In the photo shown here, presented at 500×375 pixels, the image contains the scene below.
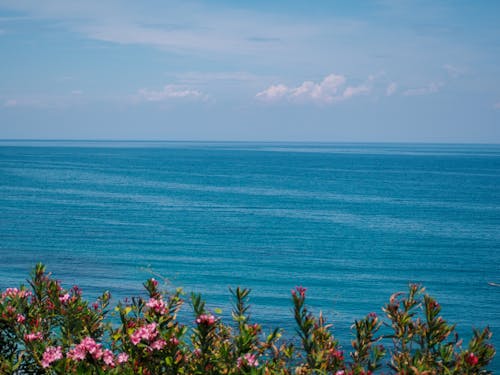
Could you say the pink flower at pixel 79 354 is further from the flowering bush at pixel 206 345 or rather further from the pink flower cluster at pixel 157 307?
the pink flower cluster at pixel 157 307

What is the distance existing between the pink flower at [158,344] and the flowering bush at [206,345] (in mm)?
11

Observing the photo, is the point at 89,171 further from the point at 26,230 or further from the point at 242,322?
the point at 242,322

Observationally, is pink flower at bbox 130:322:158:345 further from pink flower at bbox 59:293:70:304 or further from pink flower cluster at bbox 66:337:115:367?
pink flower at bbox 59:293:70:304

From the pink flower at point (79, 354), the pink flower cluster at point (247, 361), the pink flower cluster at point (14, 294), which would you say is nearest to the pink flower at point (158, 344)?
the pink flower at point (79, 354)

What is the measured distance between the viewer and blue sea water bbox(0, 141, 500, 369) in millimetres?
37562

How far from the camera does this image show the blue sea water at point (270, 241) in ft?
123

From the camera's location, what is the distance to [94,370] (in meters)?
5.78

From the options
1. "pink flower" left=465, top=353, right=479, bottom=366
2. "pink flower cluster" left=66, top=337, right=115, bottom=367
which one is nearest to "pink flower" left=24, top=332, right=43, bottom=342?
"pink flower cluster" left=66, top=337, right=115, bottom=367

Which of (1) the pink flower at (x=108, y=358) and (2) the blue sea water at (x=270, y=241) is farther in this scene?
(2) the blue sea water at (x=270, y=241)

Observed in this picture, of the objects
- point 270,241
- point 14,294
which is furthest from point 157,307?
point 270,241

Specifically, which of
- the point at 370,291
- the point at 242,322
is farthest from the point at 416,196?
the point at 242,322

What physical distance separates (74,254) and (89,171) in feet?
261

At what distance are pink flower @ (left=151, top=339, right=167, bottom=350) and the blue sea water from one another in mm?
23759

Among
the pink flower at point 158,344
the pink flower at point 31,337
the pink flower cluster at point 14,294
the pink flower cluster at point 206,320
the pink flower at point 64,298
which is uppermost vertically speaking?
the pink flower cluster at point 206,320
